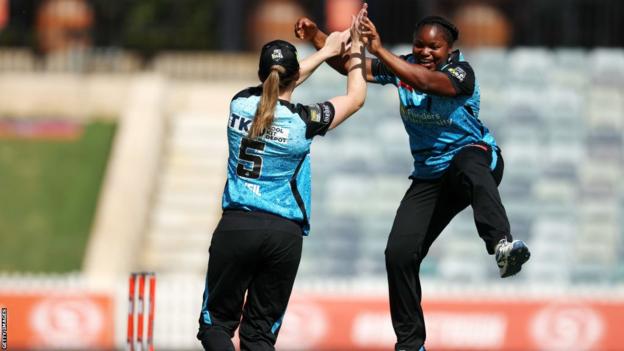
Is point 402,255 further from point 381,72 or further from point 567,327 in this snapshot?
point 567,327

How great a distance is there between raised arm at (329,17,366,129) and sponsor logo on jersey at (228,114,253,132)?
56 centimetres

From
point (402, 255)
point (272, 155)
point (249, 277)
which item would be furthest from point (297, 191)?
point (402, 255)

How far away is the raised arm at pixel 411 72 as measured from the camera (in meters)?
8.65

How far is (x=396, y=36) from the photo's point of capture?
80.2ft

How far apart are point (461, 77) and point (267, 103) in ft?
4.56

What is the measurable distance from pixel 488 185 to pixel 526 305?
936cm

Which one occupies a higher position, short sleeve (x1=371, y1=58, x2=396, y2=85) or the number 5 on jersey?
short sleeve (x1=371, y1=58, x2=396, y2=85)

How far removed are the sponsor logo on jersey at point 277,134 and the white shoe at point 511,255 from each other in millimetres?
1591

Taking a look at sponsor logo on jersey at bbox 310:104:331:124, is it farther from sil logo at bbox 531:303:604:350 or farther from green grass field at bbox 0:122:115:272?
Result: green grass field at bbox 0:122:115:272

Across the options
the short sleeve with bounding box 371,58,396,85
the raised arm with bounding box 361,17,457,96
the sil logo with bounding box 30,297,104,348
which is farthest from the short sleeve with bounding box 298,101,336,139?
the sil logo with bounding box 30,297,104,348

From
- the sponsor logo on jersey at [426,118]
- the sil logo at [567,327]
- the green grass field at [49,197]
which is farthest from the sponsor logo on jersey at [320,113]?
the green grass field at [49,197]

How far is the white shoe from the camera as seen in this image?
8617mm

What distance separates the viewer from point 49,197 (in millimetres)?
23016

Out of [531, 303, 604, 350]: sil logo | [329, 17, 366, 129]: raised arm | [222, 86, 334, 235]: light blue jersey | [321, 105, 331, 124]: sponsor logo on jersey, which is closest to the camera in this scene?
[222, 86, 334, 235]: light blue jersey
